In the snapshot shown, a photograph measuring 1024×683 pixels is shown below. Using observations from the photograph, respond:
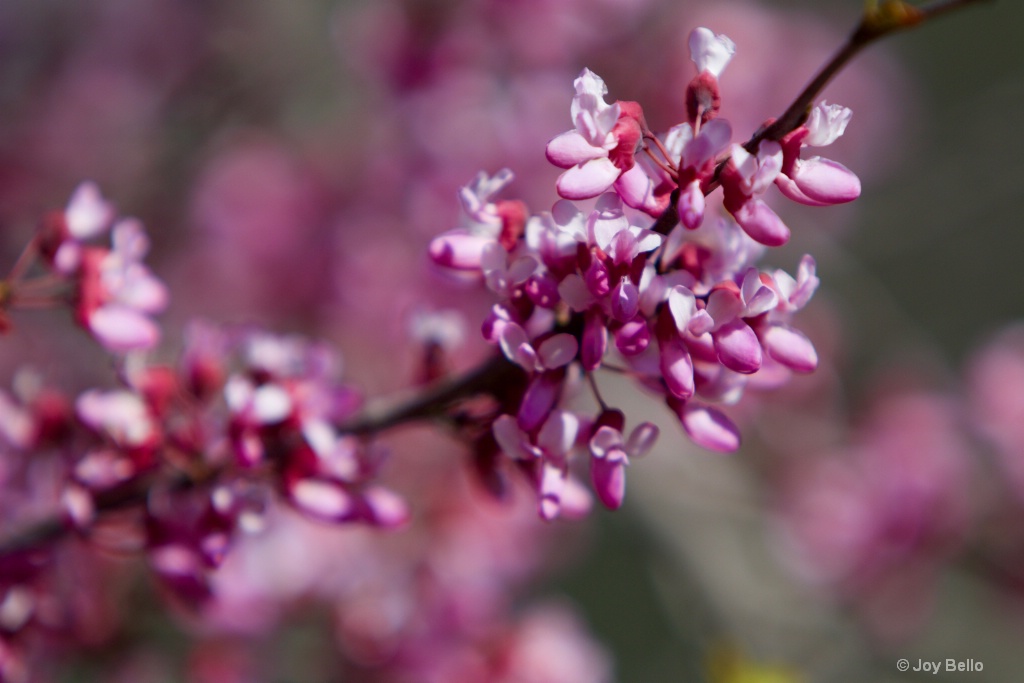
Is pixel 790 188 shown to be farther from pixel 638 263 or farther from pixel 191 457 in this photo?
pixel 191 457

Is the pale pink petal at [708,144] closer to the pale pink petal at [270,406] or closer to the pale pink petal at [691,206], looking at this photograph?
the pale pink petal at [691,206]

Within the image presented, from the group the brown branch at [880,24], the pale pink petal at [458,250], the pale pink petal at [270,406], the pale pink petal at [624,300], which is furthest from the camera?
the pale pink petal at [270,406]

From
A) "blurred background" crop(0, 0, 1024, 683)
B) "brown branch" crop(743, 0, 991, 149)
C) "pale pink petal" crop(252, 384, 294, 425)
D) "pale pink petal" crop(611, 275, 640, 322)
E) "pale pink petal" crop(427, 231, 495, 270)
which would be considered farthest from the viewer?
"blurred background" crop(0, 0, 1024, 683)

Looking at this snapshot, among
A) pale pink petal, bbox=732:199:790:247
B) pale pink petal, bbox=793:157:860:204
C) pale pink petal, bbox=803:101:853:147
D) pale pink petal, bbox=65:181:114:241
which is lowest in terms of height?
pale pink petal, bbox=65:181:114:241

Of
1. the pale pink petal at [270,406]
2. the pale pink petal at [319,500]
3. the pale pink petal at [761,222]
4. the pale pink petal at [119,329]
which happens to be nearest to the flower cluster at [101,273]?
the pale pink petal at [119,329]

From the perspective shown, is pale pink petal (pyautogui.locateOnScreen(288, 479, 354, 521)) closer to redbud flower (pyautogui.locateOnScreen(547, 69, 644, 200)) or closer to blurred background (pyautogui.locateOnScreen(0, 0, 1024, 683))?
redbud flower (pyautogui.locateOnScreen(547, 69, 644, 200))

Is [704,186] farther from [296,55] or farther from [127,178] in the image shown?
[296,55]

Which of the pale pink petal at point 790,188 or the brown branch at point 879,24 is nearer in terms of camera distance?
the brown branch at point 879,24

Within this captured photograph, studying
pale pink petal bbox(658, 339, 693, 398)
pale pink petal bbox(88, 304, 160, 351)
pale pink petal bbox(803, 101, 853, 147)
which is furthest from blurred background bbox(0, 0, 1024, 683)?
pale pink petal bbox(803, 101, 853, 147)
